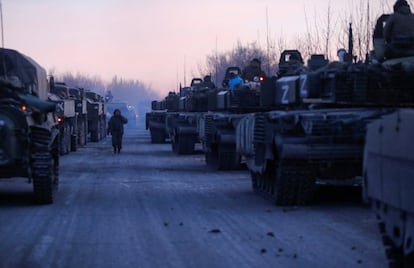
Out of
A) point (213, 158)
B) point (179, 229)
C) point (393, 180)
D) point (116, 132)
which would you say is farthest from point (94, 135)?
point (393, 180)

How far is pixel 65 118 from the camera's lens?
30453 mm

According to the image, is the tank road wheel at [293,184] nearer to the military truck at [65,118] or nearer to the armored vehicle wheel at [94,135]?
the military truck at [65,118]

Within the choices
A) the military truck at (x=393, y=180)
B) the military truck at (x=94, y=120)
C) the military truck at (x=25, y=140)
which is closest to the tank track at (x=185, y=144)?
the military truck at (x=94, y=120)

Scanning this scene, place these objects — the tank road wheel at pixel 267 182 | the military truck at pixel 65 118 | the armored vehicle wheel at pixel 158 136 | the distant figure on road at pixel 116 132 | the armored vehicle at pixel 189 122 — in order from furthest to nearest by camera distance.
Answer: the armored vehicle wheel at pixel 158 136 → the distant figure on road at pixel 116 132 → the armored vehicle at pixel 189 122 → the military truck at pixel 65 118 → the tank road wheel at pixel 267 182

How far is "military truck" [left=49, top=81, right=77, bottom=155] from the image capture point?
2870cm

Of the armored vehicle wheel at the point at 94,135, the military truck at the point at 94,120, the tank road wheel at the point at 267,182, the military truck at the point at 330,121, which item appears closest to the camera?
the military truck at the point at 330,121

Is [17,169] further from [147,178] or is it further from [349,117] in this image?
[147,178]

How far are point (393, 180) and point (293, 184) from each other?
6.95 meters

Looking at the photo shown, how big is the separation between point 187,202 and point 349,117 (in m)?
3.09

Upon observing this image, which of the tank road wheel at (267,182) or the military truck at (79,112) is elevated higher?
the military truck at (79,112)

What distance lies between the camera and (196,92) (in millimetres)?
31703

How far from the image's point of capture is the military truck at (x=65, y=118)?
2870cm

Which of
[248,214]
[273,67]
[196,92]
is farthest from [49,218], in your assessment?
[273,67]

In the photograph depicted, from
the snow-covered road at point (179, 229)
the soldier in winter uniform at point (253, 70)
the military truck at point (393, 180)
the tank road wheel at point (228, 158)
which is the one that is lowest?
the snow-covered road at point (179, 229)
